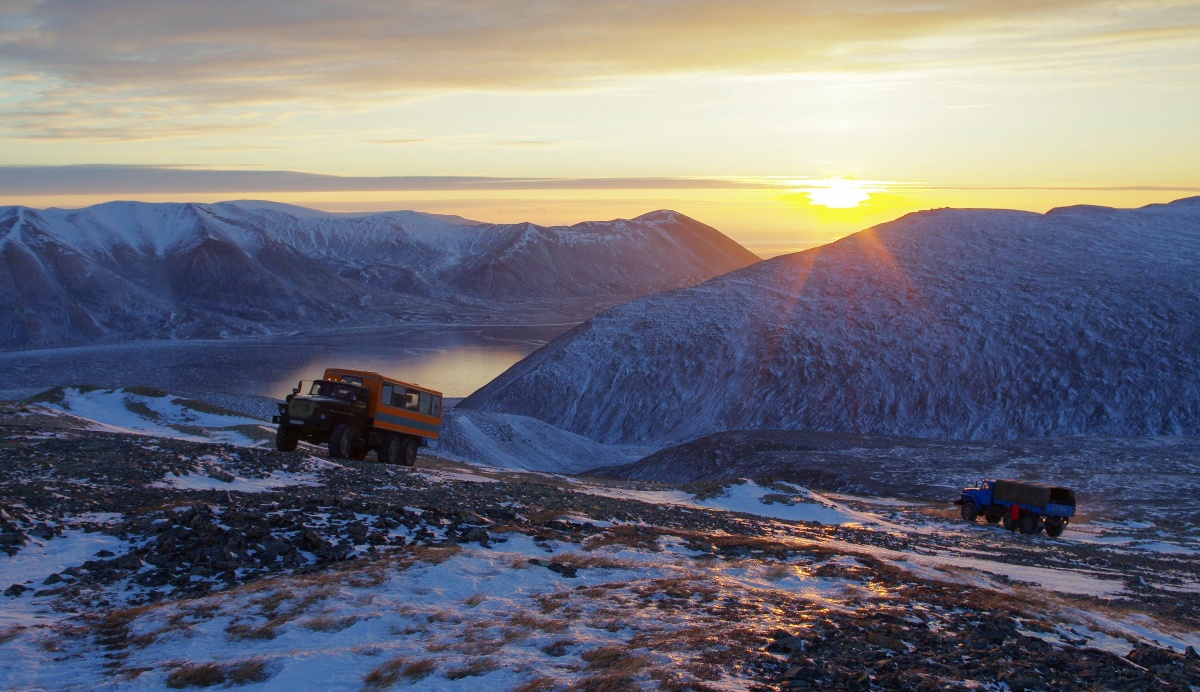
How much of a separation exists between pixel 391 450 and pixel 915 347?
220 feet

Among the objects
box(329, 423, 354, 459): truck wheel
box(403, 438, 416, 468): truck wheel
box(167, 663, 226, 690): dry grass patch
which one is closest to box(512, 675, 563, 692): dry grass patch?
box(167, 663, 226, 690): dry grass patch

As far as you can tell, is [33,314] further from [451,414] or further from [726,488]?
[726,488]

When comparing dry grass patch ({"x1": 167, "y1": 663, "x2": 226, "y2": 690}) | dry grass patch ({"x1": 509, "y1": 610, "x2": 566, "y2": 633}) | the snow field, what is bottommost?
the snow field

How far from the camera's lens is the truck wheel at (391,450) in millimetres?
29219

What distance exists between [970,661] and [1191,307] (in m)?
87.7

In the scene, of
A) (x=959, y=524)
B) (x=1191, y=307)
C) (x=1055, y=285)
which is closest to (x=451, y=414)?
(x=959, y=524)

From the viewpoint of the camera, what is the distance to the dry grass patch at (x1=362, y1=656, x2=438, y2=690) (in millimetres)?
9711

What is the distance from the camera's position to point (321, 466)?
24.1 metres

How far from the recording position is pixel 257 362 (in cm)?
15438

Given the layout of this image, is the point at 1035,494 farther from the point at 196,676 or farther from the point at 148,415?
the point at 148,415

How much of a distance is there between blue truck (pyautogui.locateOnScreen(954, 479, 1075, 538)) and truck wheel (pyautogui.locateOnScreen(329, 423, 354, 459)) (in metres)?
26.5

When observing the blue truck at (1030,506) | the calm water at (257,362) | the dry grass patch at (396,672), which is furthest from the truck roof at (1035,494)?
the calm water at (257,362)

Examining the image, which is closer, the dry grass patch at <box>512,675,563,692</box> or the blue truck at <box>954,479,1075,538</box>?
the dry grass patch at <box>512,675,563,692</box>

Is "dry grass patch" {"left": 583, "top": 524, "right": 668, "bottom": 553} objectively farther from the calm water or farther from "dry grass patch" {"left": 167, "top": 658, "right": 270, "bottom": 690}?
the calm water
